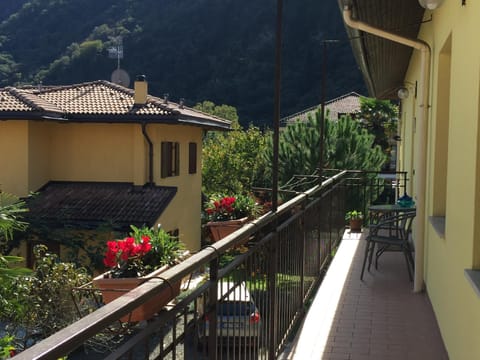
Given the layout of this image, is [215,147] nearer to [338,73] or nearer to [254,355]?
[338,73]

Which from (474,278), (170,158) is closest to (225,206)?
(474,278)

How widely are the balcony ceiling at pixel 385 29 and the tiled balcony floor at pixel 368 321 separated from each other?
2.48m

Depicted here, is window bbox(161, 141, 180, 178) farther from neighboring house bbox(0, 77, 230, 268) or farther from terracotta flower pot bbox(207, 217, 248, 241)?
terracotta flower pot bbox(207, 217, 248, 241)

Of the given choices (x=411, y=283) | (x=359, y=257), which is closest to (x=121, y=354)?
(x=411, y=283)

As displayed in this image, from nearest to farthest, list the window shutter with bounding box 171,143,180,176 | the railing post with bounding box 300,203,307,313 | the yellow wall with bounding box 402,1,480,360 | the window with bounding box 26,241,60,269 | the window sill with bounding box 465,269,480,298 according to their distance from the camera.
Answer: the window sill with bounding box 465,269,480,298
the yellow wall with bounding box 402,1,480,360
the railing post with bounding box 300,203,307,313
the window with bounding box 26,241,60,269
the window shutter with bounding box 171,143,180,176

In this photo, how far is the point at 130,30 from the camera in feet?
162

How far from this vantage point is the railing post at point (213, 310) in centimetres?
223

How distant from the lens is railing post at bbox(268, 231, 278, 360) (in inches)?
132

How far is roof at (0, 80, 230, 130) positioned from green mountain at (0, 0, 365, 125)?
19995 mm

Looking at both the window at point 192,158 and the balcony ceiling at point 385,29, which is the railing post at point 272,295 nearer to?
the balcony ceiling at point 385,29

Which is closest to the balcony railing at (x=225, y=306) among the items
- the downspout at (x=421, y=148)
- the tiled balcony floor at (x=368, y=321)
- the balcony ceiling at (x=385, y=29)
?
the tiled balcony floor at (x=368, y=321)

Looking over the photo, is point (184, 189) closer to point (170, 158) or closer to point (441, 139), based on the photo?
point (170, 158)

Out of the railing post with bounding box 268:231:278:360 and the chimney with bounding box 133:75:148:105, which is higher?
the chimney with bounding box 133:75:148:105

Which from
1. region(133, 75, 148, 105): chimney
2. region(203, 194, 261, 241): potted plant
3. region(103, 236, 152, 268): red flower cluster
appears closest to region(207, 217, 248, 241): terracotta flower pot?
region(203, 194, 261, 241): potted plant
